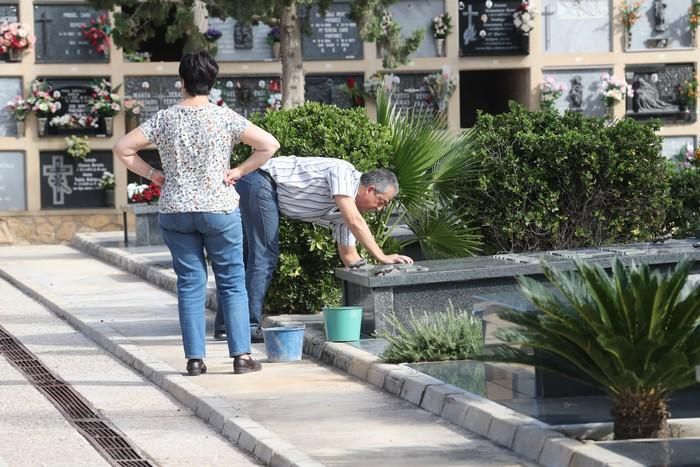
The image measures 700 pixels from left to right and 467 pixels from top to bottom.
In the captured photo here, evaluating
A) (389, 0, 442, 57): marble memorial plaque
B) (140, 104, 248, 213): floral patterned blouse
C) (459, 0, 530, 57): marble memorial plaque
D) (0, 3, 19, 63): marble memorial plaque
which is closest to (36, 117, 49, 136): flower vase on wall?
(0, 3, 19, 63): marble memorial plaque

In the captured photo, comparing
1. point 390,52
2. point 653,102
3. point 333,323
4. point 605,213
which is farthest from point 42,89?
point 333,323

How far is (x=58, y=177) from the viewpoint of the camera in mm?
16891

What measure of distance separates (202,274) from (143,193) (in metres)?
8.53

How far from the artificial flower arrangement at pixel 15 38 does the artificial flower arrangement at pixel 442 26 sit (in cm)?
465

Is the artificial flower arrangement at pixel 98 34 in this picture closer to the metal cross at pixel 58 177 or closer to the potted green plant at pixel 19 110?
the potted green plant at pixel 19 110

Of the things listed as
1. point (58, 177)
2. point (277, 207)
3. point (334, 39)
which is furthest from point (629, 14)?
point (277, 207)

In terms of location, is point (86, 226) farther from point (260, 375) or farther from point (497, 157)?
point (260, 375)

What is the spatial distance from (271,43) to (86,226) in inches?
120

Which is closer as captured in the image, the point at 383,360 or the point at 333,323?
the point at 383,360

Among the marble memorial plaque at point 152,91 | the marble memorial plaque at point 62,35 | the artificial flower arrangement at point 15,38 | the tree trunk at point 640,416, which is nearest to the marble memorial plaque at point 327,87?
the marble memorial plaque at point 152,91

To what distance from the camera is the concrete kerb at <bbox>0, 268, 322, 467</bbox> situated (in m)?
5.43

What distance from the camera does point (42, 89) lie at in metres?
16.7

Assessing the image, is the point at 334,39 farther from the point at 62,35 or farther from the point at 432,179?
the point at 432,179

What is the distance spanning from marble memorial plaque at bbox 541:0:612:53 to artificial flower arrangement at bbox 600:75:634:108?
50 cm
